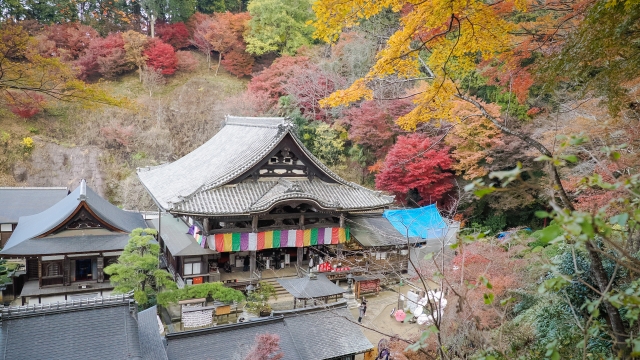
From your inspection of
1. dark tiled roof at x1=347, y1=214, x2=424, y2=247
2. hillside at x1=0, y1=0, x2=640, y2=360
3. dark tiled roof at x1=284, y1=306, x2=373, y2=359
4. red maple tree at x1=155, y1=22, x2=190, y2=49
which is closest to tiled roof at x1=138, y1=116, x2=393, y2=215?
dark tiled roof at x1=347, y1=214, x2=424, y2=247

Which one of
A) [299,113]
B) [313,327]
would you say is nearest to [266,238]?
[313,327]

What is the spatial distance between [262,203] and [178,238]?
12.1 feet

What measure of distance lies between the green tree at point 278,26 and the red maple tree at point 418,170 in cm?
1602

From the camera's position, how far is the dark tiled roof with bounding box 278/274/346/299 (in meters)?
11.2

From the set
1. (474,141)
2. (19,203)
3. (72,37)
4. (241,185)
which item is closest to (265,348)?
(241,185)

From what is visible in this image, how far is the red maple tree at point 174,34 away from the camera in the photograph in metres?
32.9

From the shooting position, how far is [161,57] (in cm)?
3042

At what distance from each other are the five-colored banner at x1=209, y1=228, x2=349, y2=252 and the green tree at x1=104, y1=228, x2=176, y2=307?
232cm

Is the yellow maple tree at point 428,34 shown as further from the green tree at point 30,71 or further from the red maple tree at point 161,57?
the red maple tree at point 161,57

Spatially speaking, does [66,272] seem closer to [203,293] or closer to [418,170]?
[203,293]

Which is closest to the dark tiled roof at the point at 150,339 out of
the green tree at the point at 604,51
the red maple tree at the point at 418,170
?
the green tree at the point at 604,51

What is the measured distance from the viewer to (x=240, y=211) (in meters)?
12.9

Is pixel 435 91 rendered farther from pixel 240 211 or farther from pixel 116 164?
pixel 116 164

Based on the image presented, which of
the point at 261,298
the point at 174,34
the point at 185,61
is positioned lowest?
the point at 261,298
